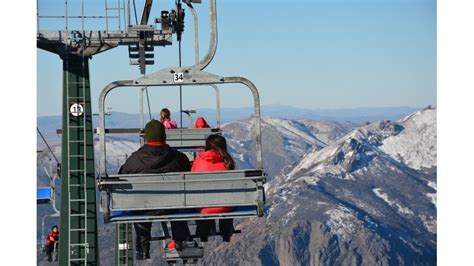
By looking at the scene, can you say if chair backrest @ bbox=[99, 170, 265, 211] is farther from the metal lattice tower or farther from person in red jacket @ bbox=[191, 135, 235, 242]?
the metal lattice tower

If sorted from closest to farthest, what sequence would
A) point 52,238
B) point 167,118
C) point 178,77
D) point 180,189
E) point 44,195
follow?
point 178,77
point 180,189
point 167,118
point 52,238
point 44,195

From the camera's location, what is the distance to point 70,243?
35.8 metres

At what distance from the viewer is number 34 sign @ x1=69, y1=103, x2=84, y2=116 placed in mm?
35219

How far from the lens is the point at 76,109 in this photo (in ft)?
116

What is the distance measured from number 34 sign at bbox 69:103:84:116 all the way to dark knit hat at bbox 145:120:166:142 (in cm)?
2325

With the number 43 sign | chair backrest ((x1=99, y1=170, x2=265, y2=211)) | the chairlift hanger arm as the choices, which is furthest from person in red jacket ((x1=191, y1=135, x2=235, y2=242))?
the chairlift hanger arm

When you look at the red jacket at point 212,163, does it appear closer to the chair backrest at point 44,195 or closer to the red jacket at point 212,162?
the red jacket at point 212,162

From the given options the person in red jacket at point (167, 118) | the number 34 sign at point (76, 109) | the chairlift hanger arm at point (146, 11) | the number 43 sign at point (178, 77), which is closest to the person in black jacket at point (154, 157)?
the number 43 sign at point (178, 77)

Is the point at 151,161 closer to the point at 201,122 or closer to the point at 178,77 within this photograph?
the point at 178,77

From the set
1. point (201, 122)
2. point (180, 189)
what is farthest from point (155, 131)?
point (201, 122)

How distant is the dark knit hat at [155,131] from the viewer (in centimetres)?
1187

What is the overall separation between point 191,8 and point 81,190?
24836 millimetres

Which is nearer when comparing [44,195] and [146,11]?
[146,11]

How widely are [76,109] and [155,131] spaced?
23647mm
